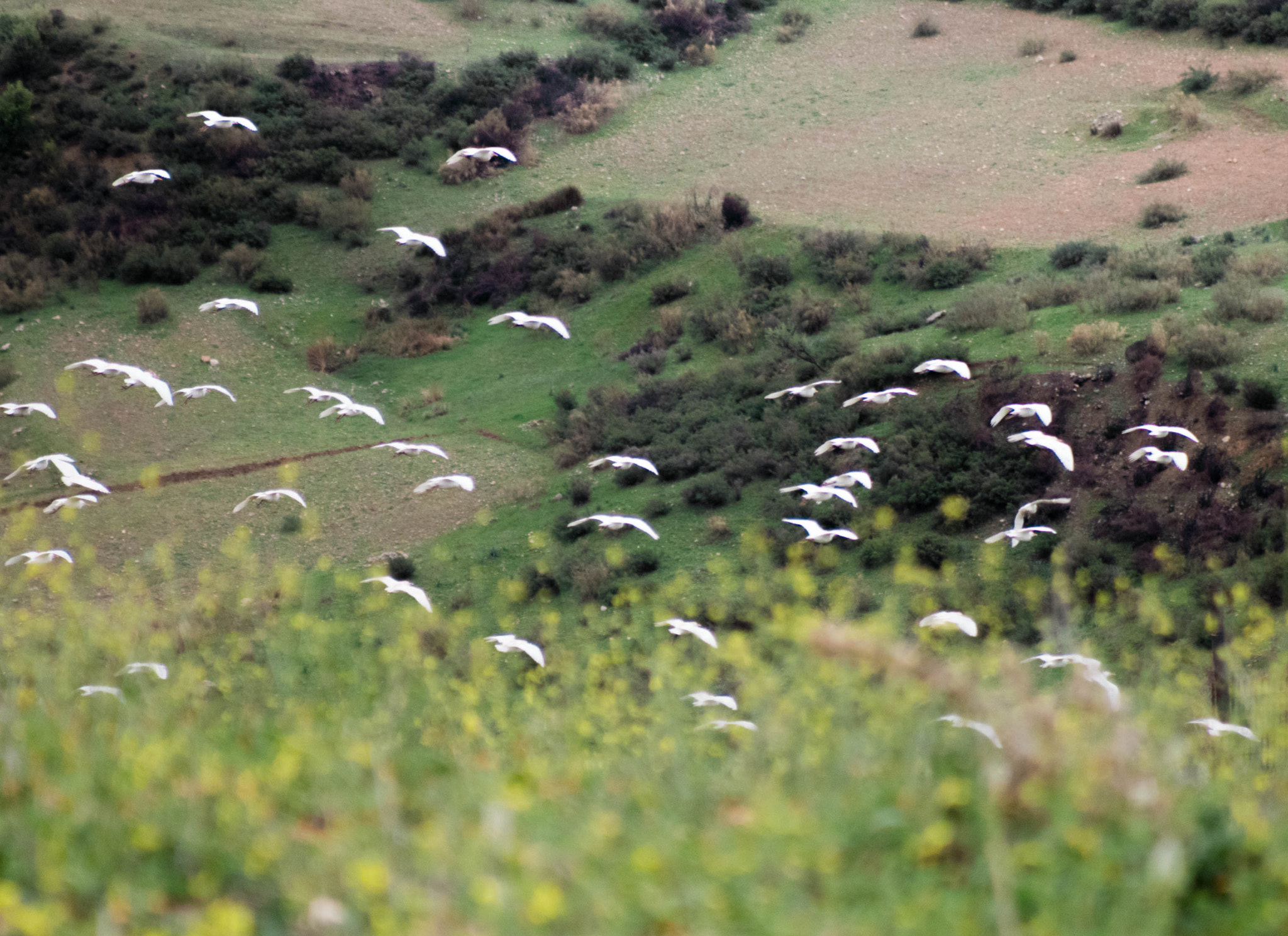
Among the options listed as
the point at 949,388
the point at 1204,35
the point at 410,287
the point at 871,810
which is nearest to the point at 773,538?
the point at 949,388

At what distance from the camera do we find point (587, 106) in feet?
97.5

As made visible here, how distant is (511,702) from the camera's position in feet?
28.9

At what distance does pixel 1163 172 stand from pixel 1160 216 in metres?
2.79

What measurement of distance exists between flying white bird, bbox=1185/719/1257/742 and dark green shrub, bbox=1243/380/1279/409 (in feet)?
21.8

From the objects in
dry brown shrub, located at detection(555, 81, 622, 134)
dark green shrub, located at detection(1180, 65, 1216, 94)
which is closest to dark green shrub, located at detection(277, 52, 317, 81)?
dry brown shrub, located at detection(555, 81, 622, 134)

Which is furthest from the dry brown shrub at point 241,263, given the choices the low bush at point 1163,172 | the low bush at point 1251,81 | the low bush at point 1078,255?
the low bush at point 1251,81

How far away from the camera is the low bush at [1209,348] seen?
13078mm

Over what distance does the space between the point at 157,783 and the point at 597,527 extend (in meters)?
10.1

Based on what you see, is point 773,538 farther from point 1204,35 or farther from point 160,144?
point 1204,35

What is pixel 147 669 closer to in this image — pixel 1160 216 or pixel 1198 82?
pixel 1160 216

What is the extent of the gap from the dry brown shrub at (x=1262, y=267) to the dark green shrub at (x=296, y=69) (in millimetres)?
23815

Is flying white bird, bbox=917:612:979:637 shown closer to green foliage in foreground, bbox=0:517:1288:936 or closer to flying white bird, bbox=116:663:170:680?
green foliage in foreground, bbox=0:517:1288:936

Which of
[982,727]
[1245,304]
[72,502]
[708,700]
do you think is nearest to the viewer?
[982,727]

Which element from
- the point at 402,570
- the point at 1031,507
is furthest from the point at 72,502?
the point at 1031,507
